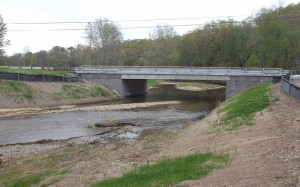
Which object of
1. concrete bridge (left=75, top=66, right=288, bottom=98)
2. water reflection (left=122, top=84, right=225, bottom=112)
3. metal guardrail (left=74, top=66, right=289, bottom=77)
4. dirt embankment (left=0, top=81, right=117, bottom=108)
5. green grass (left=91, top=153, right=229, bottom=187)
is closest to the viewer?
green grass (left=91, top=153, right=229, bottom=187)

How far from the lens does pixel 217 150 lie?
54.4ft

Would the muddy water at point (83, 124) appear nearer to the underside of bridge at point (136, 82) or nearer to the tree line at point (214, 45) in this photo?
the underside of bridge at point (136, 82)

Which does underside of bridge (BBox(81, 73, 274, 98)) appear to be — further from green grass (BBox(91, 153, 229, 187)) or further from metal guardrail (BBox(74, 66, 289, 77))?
green grass (BBox(91, 153, 229, 187))

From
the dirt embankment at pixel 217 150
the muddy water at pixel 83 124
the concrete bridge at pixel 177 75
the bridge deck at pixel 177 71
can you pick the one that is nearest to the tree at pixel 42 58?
the concrete bridge at pixel 177 75

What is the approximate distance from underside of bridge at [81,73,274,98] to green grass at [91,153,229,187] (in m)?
46.2

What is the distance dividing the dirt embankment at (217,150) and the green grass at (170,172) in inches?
20.4

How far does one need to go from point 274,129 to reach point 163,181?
29.9 feet

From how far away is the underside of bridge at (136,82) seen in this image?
60.3 m

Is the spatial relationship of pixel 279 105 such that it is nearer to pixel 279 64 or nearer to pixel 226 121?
pixel 226 121

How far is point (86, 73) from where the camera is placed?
68.2 m

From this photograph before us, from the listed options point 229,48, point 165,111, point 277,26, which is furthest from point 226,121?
point 229,48

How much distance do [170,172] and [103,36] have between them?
8387 cm

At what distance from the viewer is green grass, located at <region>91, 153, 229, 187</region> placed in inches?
480

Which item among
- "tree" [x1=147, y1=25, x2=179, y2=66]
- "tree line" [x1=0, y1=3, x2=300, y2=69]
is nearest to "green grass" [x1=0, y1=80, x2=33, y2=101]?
"tree line" [x1=0, y1=3, x2=300, y2=69]
